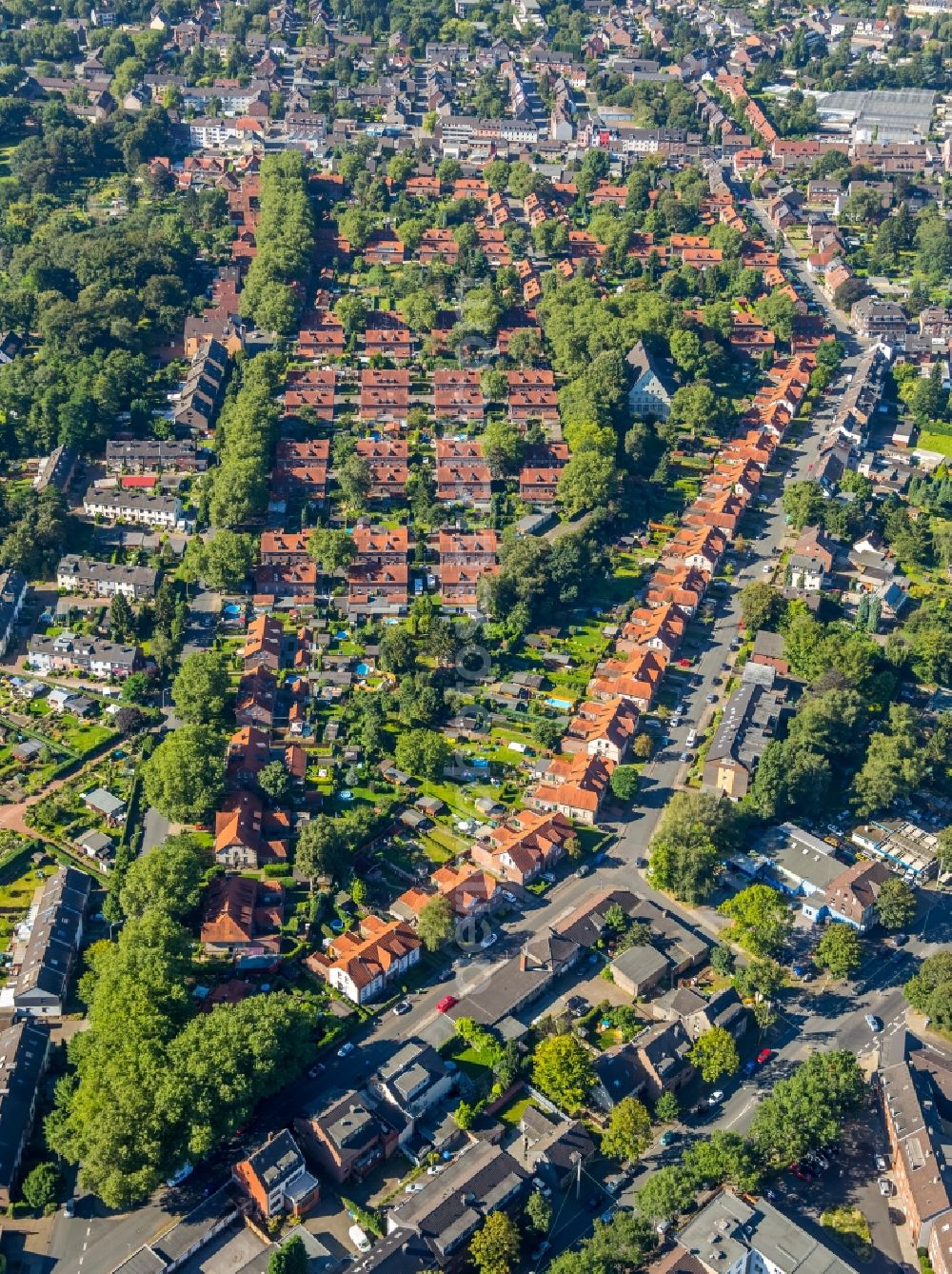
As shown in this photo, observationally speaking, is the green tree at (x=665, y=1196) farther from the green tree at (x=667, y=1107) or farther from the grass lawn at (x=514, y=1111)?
the grass lawn at (x=514, y=1111)

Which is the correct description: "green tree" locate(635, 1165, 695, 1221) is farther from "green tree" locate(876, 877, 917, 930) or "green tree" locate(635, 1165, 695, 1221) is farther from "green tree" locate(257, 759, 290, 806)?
"green tree" locate(257, 759, 290, 806)

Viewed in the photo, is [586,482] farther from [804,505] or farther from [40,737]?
[40,737]

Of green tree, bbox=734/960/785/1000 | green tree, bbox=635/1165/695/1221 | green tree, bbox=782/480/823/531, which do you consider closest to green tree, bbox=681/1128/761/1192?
green tree, bbox=635/1165/695/1221

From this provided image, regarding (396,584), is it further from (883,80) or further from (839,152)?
(883,80)

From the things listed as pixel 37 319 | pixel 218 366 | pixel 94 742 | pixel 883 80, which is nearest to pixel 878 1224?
pixel 94 742

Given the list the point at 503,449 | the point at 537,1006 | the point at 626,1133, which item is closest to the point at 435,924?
the point at 537,1006
